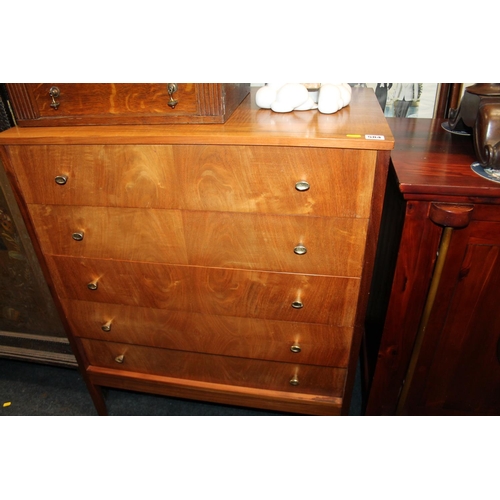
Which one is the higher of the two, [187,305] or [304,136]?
[304,136]

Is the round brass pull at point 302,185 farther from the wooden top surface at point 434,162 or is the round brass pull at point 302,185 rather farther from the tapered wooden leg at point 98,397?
the tapered wooden leg at point 98,397

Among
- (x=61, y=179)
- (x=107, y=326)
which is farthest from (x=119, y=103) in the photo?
(x=107, y=326)

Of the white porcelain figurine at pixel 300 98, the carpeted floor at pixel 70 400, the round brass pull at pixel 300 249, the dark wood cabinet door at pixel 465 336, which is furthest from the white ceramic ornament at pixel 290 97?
the carpeted floor at pixel 70 400

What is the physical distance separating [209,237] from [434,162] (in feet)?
2.10

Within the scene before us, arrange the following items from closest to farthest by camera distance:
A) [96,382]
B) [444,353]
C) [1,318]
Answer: [444,353]
[96,382]
[1,318]

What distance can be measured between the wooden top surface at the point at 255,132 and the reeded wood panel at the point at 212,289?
37cm

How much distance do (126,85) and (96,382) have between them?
110 centimetres

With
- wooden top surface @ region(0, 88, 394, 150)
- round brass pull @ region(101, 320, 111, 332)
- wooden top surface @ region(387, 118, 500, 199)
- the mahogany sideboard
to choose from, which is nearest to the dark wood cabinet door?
the mahogany sideboard

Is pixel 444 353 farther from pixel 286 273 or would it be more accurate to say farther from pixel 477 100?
pixel 477 100

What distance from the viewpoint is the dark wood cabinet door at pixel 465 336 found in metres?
1.05

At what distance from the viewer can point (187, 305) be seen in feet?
4.10

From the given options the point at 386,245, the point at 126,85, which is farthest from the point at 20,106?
the point at 386,245

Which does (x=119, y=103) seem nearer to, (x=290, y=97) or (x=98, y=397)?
(x=290, y=97)

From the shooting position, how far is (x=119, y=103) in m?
1.03
